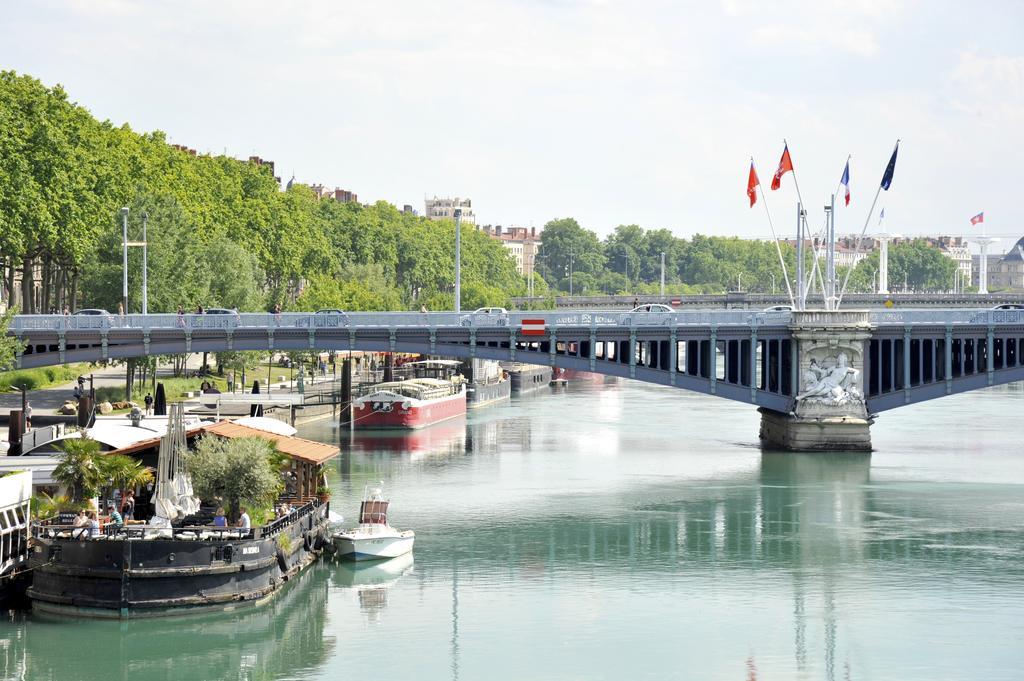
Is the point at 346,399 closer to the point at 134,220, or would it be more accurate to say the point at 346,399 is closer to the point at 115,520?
the point at 134,220

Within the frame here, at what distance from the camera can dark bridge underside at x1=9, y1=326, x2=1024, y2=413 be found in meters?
85.4

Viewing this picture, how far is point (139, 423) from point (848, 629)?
79.4 ft

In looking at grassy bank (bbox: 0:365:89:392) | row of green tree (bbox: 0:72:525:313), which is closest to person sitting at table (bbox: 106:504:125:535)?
grassy bank (bbox: 0:365:89:392)

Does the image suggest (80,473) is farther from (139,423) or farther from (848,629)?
(848,629)

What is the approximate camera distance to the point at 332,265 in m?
163

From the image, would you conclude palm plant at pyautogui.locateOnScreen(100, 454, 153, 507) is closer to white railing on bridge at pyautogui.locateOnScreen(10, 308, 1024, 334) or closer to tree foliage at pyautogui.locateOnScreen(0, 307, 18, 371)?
tree foliage at pyautogui.locateOnScreen(0, 307, 18, 371)

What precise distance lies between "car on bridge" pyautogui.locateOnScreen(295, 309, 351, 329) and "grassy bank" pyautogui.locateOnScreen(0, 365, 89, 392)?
1512cm

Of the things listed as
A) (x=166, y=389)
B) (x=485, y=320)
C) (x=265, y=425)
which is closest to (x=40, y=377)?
(x=166, y=389)

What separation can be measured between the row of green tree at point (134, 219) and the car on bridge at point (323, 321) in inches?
655

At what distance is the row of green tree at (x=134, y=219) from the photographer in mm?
95750

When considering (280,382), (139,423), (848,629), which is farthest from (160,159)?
(848,629)

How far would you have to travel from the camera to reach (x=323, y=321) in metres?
86.6

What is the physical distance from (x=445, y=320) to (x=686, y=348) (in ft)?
40.4

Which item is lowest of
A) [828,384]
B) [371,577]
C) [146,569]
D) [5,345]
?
[371,577]
